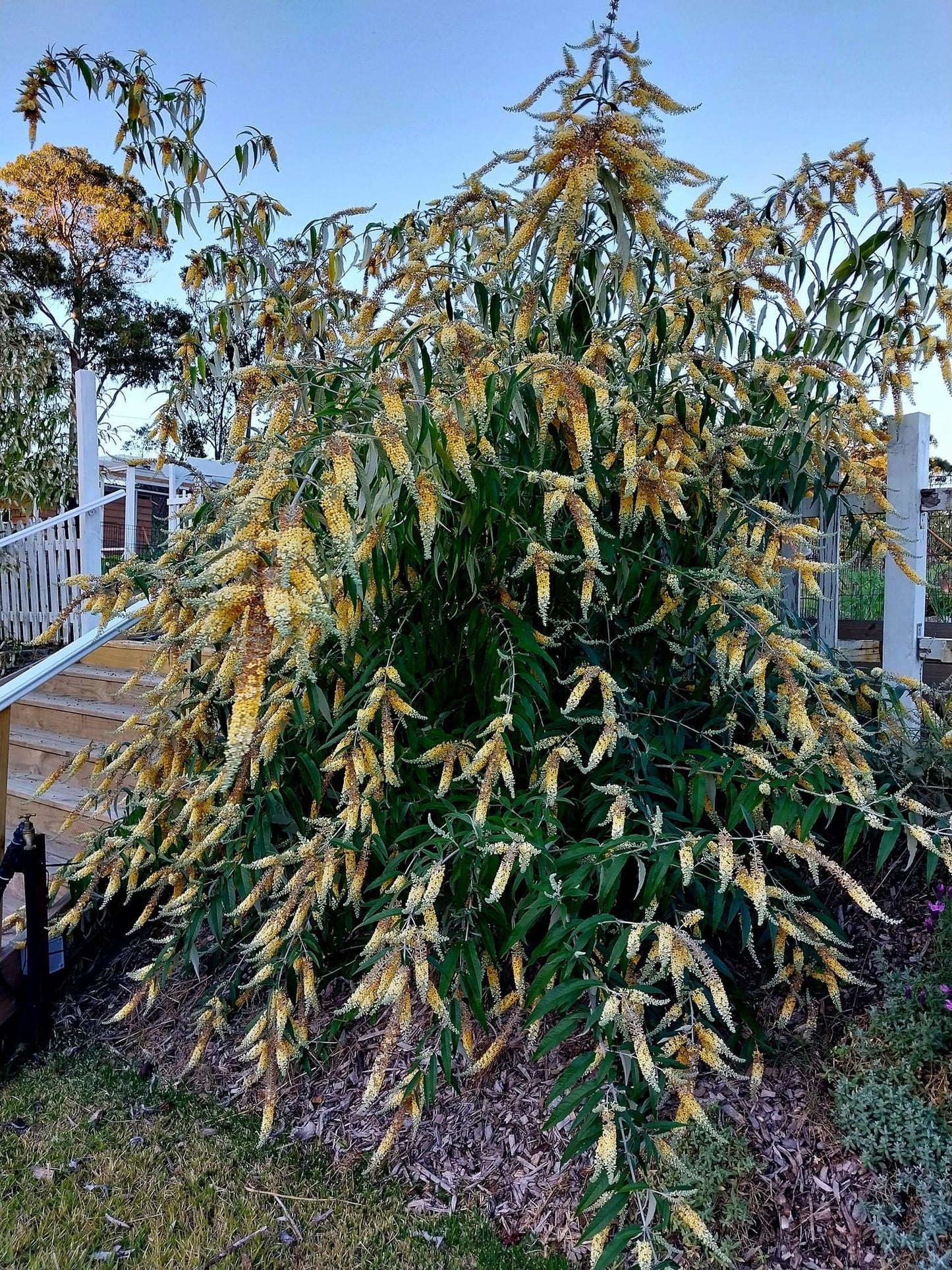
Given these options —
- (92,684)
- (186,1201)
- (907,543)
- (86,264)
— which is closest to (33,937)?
(186,1201)

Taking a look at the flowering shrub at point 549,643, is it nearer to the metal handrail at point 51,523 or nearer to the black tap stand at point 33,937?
the black tap stand at point 33,937

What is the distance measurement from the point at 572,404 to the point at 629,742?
0.97 metres

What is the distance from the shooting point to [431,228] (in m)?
2.57

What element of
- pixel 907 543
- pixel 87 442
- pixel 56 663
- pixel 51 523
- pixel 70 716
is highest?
pixel 87 442

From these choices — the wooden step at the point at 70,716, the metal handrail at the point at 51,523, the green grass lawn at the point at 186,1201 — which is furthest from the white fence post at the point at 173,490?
the green grass lawn at the point at 186,1201

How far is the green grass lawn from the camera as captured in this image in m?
1.83

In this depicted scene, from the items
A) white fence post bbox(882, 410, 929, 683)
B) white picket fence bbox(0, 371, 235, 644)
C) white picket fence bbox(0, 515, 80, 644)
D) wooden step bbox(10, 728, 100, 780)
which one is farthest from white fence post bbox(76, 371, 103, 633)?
white fence post bbox(882, 410, 929, 683)

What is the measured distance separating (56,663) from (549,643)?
2.22m

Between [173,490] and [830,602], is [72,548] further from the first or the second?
[830,602]

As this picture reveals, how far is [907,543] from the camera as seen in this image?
274cm

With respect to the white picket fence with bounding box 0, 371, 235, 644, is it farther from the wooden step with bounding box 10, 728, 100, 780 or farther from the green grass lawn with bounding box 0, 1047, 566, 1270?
the green grass lawn with bounding box 0, 1047, 566, 1270

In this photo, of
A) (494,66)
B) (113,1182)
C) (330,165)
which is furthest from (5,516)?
(113,1182)

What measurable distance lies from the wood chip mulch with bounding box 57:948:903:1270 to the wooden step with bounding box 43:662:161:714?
2226mm

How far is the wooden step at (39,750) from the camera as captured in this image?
164 inches
